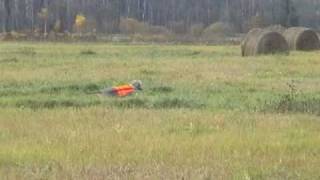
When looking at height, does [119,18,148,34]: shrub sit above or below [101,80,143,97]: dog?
below

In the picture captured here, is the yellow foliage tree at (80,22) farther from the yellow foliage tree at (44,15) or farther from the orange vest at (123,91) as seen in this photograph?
the orange vest at (123,91)

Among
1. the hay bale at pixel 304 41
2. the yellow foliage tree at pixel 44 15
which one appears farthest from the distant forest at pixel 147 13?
the hay bale at pixel 304 41

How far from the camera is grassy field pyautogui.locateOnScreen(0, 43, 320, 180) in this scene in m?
8.38

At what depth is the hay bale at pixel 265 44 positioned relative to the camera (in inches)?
1415

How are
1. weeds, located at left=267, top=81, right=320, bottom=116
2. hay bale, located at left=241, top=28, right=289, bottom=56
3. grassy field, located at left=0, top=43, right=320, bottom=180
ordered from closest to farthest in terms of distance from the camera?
grassy field, located at left=0, top=43, right=320, bottom=180 < weeds, located at left=267, top=81, right=320, bottom=116 < hay bale, located at left=241, top=28, right=289, bottom=56

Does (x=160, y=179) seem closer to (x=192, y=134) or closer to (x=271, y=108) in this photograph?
(x=192, y=134)

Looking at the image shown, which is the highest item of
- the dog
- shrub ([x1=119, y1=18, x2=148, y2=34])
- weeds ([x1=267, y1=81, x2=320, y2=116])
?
weeds ([x1=267, y1=81, x2=320, y2=116])

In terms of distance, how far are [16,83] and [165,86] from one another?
3.95 metres

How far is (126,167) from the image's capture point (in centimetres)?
840

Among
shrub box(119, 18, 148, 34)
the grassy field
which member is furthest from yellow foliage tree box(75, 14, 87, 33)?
the grassy field

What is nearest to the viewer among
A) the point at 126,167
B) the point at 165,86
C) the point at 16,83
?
the point at 126,167

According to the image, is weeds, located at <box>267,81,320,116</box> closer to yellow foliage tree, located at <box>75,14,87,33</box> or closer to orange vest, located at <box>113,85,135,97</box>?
orange vest, located at <box>113,85,135,97</box>

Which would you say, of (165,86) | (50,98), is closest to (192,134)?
(50,98)

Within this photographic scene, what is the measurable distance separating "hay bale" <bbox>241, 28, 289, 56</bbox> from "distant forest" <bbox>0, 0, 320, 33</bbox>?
57413 millimetres
